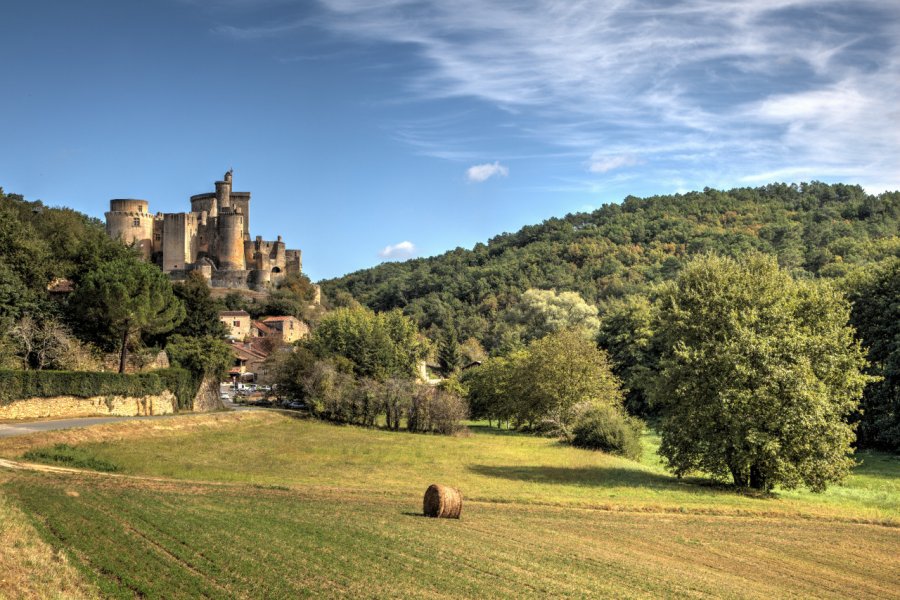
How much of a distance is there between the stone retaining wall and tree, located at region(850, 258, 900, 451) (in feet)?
149

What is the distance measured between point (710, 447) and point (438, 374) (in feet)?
247

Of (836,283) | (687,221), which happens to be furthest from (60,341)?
(687,221)

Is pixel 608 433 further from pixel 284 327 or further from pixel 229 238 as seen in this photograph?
pixel 229 238

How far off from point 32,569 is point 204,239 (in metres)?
103

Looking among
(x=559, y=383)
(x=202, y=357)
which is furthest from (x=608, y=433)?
(x=202, y=357)

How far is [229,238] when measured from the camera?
112500 millimetres

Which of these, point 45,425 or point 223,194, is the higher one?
point 223,194

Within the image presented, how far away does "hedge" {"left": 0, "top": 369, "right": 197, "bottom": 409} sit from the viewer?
4191 cm

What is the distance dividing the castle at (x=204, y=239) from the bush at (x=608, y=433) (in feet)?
222

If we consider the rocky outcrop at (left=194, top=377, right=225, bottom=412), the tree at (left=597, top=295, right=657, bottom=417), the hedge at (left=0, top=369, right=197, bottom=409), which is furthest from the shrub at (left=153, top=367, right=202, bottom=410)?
the tree at (left=597, top=295, right=657, bottom=417)

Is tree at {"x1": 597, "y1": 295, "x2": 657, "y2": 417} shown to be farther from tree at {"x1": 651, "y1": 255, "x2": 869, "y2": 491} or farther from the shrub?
the shrub

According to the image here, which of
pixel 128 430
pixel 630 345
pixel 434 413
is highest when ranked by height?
pixel 630 345

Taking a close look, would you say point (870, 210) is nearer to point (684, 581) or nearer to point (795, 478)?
point (795, 478)

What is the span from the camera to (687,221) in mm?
160500
